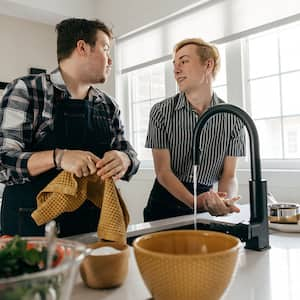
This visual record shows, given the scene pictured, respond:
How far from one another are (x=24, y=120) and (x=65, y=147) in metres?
0.16

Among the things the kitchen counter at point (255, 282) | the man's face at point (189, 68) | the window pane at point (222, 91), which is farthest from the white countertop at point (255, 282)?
the window pane at point (222, 91)

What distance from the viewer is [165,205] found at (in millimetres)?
1655

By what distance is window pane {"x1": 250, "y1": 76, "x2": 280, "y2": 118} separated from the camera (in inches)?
90.9

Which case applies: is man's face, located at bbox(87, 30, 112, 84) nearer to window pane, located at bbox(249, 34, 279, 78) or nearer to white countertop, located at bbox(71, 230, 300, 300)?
white countertop, located at bbox(71, 230, 300, 300)

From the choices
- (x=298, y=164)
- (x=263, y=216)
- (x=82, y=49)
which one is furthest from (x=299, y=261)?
A: (x=298, y=164)

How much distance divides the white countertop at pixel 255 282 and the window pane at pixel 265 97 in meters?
1.64

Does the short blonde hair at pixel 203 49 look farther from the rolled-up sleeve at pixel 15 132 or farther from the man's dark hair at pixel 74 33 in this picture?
the rolled-up sleeve at pixel 15 132

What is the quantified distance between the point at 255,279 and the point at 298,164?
1661 millimetres

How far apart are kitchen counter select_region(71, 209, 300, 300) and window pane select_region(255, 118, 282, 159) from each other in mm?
1555

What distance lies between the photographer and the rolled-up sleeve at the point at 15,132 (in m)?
1.08

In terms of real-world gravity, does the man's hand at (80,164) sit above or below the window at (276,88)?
below

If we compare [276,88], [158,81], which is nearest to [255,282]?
[276,88]

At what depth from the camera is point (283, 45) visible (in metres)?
2.26

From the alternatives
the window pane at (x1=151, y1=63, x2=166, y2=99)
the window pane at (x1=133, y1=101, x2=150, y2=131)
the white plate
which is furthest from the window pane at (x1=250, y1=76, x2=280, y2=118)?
the white plate
